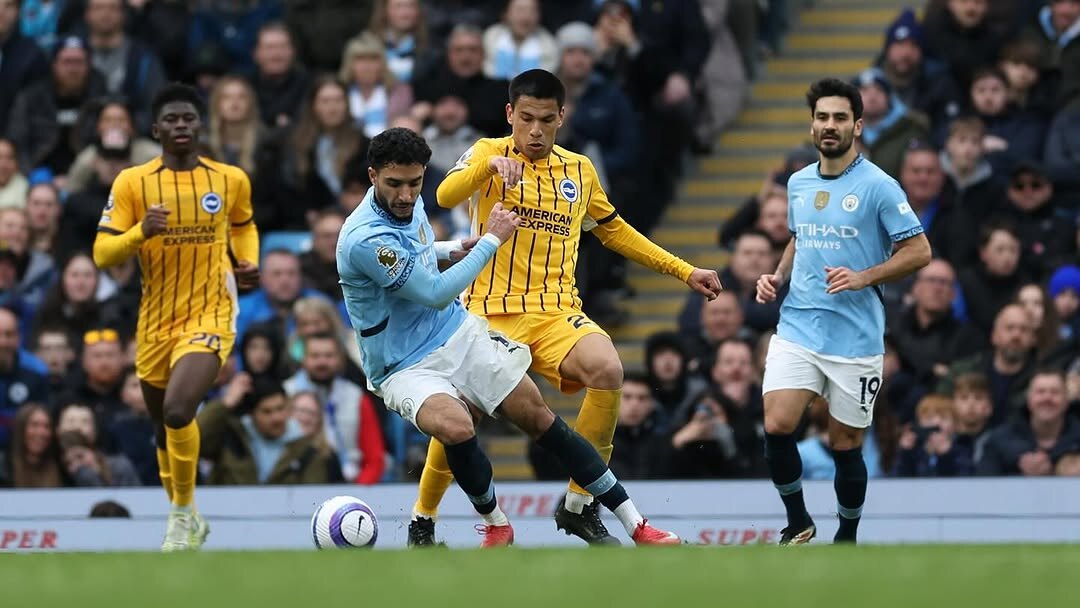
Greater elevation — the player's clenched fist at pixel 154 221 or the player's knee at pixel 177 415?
the player's clenched fist at pixel 154 221

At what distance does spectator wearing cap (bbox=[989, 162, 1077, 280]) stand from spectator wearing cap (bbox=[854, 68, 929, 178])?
3.62 ft

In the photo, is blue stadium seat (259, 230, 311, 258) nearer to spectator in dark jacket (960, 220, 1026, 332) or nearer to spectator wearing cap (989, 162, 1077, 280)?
spectator in dark jacket (960, 220, 1026, 332)

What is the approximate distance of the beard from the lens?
11.7 meters

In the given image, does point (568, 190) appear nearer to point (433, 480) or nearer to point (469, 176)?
point (469, 176)

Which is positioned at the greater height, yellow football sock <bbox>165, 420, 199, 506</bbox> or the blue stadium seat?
the blue stadium seat

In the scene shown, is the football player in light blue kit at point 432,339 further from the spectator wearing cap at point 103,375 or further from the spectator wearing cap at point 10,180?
the spectator wearing cap at point 10,180

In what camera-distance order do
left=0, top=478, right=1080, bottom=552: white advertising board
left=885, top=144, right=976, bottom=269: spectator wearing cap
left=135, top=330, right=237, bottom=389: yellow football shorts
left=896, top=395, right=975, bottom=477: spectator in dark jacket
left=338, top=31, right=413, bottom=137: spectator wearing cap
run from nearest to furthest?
1. left=135, top=330, right=237, bottom=389: yellow football shorts
2. left=0, top=478, right=1080, bottom=552: white advertising board
3. left=896, top=395, right=975, bottom=477: spectator in dark jacket
4. left=885, top=144, right=976, bottom=269: spectator wearing cap
5. left=338, top=31, right=413, bottom=137: spectator wearing cap

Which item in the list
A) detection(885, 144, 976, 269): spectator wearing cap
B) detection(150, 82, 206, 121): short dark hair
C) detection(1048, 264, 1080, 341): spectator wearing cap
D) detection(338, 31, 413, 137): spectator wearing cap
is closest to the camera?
detection(150, 82, 206, 121): short dark hair

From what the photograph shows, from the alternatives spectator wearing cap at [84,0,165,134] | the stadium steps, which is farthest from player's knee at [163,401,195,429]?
spectator wearing cap at [84,0,165,134]

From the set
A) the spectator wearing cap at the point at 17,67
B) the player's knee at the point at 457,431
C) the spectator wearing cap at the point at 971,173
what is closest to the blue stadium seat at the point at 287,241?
the spectator wearing cap at the point at 17,67

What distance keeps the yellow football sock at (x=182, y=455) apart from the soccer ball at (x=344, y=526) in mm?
1409

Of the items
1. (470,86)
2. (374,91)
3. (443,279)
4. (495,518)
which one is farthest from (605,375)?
(374,91)

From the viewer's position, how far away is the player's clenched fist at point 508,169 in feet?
35.7

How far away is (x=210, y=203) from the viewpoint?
42.2 feet
